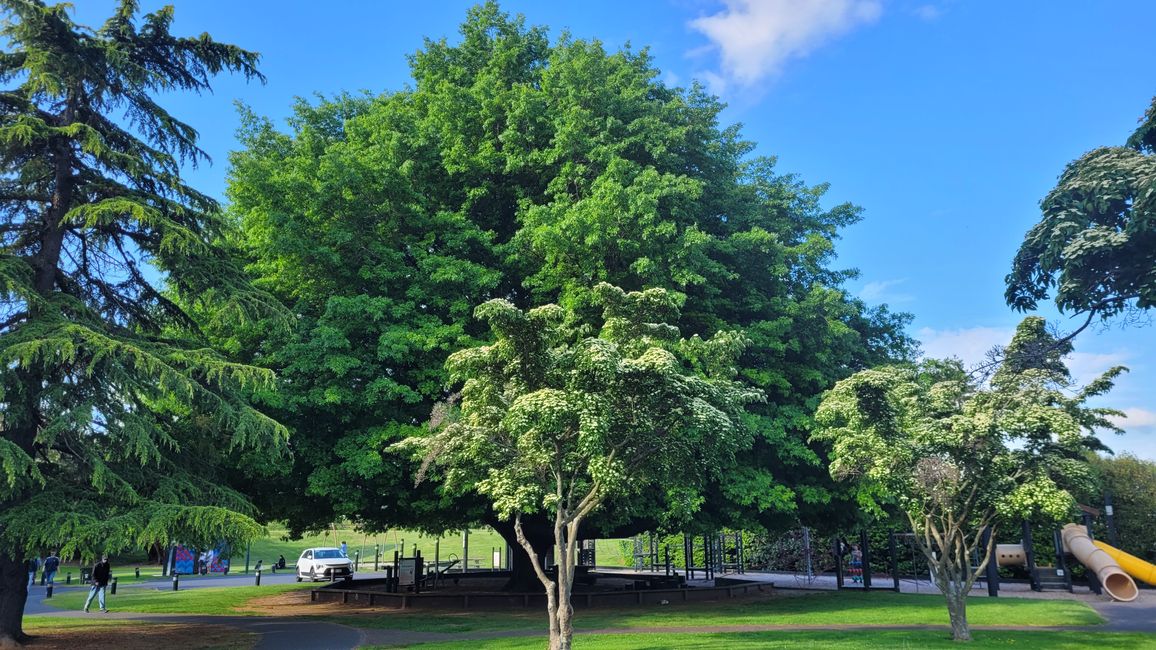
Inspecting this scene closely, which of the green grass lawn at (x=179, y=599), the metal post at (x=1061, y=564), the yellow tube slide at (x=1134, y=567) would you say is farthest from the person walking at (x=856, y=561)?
the green grass lawn at (x=179, y=599)

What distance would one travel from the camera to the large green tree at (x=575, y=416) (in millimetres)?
11523

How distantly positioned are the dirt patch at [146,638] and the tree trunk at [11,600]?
39 cm

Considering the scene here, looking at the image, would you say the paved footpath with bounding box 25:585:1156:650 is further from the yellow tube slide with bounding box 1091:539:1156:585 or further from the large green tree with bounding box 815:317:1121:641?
the yellow tube slide with bounding box 1091:539:1156:585

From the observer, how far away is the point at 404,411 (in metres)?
20.1

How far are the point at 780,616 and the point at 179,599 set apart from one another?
21.8 m

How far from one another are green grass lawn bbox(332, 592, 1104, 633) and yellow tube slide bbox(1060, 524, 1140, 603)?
5.89 feet

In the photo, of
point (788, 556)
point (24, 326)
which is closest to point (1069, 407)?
point (24, 326)

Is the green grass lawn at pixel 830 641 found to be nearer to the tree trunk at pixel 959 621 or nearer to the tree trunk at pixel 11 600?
the tree trunk at pixel 959 621

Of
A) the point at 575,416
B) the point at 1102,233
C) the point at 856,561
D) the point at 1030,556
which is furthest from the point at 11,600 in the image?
the point at 856,561

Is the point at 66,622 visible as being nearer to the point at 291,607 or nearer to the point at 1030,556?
the point at 291,607

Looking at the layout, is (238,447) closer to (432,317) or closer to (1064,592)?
(432,317)

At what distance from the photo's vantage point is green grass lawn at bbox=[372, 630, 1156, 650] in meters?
13.9

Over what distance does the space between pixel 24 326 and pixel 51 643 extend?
6924mm

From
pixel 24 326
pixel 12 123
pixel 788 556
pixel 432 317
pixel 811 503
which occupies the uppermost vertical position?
pixel 12 123
